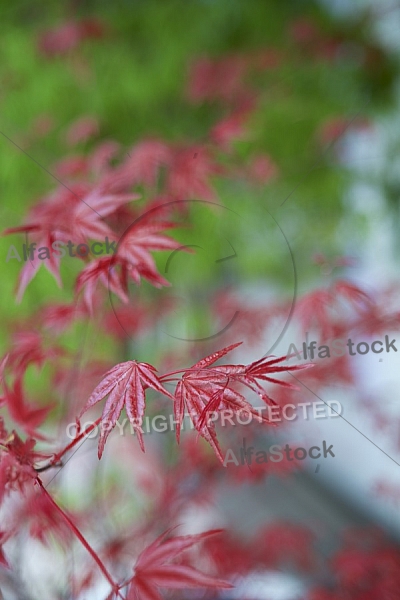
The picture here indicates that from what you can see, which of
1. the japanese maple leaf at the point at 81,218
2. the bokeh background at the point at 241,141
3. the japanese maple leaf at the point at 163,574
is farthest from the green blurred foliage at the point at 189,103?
the japanese maple leaf at the point at 163,574

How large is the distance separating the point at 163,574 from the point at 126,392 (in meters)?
0.17

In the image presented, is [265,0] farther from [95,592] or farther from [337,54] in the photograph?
[95,592]

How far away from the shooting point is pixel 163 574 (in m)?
0.46

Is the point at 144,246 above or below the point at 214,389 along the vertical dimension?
above

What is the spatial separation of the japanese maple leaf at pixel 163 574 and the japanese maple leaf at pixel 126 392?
0.37ft

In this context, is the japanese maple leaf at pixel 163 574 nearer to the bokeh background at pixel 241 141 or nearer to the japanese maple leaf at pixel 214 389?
the japanese maple leaf at pixel 214 389

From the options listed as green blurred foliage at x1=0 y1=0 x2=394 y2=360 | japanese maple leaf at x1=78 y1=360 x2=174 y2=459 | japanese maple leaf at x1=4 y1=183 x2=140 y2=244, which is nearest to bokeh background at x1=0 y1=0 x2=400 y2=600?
green blurred foliage at x1=0 y1=0 x2=394 y2=360

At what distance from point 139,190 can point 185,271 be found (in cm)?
44

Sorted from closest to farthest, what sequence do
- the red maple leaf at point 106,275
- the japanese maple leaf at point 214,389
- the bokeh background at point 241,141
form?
the japanese maple leaf at point 214,389 < the red maple leaf at point 106,275 < the bokeh background at point 241,141

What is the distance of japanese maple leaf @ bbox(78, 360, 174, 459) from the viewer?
42 cm

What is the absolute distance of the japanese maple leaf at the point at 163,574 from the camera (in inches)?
Answer: 17.2

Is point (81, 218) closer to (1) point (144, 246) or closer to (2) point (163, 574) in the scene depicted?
(1) point (144, 246)

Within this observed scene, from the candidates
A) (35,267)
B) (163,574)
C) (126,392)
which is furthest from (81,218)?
(163,574)

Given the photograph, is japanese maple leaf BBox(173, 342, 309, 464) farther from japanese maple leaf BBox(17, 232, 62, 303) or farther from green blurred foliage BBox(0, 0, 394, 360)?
green blurred foliage BBox(0, 0, 394, 360)
